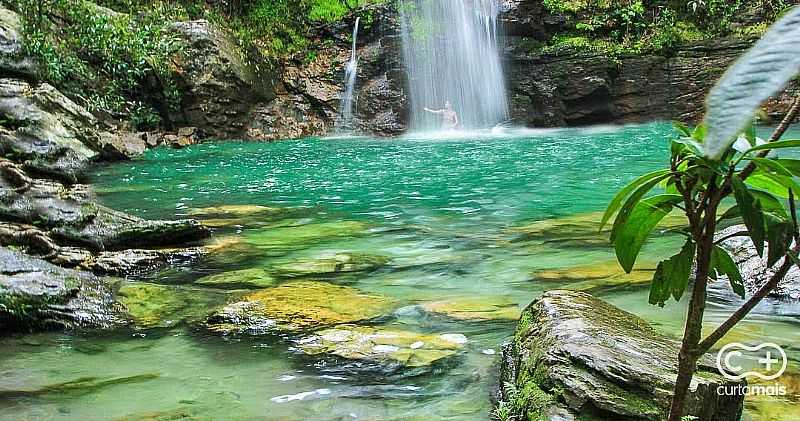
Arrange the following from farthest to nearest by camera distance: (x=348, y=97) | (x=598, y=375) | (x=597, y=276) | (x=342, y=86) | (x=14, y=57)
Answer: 1. (x=342, y=86)
2. (x=348, y=97)
3. (x=14, y=57)
4. (x=597, y=276)
5. (x=598, y=375)

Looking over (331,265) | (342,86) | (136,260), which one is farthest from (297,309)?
(342,86)

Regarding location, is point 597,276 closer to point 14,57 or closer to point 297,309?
point 297,309

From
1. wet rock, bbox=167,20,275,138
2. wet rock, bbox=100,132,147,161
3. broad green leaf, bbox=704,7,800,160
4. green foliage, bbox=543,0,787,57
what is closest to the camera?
broad green leaf, bbox=704,7,800,160

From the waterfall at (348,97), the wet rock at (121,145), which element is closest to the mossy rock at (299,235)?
the wet rock at (121,145)

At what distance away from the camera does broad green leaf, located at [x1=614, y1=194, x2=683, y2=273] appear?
127 cm

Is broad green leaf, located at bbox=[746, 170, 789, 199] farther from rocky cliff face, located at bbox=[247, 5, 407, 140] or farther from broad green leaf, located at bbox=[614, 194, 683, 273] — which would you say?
rocky cliff face, located at bbox=[247, 5, 407, 140]

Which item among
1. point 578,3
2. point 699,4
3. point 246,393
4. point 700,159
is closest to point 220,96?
point 578,3

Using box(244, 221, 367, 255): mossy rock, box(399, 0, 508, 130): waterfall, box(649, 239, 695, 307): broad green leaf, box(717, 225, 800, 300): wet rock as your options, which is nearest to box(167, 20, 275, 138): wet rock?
box(399, 0, 508, 130): waterfall

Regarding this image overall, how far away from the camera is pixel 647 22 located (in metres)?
18.6

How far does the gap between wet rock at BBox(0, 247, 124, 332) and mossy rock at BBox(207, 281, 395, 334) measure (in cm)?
64

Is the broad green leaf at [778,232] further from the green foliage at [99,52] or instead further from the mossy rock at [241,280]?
the green foliage at [99,52]

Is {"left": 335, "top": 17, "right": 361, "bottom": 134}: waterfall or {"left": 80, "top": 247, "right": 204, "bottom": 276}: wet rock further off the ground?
{"left": 335, "top": 17, "right": 361, "bottom": 134}: waterfall

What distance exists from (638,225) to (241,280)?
3348mm

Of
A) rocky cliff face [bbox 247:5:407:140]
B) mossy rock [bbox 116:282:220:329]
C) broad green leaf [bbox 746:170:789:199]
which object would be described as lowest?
mossy rock [bbox 116:282:220:329]
